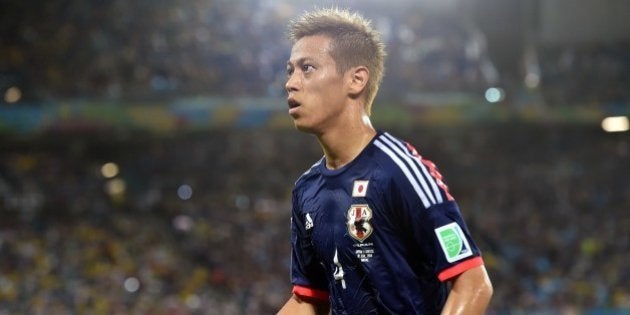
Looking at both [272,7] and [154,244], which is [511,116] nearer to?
[272,7]

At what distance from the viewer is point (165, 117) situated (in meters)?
17.8

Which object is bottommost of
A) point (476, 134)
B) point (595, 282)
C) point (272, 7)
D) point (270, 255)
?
point (595, 282)

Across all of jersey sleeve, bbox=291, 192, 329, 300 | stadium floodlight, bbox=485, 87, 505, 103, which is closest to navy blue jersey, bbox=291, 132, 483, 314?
jersey sleeve, bbox=291, 192, 329, 300

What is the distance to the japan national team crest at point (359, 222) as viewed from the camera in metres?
3.32

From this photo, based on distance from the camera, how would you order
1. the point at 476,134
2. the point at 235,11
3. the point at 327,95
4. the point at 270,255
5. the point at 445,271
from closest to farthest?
the point at 445,271
the point at 327,95
the point at 270,255
the point at 235,11
the point at 476,134

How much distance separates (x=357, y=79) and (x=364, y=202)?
0.46 m

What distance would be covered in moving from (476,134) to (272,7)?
5124 mm

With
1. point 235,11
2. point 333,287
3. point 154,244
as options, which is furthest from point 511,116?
point 333,287

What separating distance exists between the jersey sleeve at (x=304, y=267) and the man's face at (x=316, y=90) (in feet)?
1.23

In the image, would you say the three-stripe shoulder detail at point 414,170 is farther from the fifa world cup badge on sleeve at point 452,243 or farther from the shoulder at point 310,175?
the shoulder at point 310,175

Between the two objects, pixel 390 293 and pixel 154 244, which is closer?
pixel 390 293

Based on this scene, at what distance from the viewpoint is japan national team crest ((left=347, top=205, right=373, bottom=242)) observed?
3322 mm

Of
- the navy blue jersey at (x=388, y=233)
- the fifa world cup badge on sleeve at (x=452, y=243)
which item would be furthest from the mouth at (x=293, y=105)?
the fifa world cup badge on sleeve at (x=452, y=243)

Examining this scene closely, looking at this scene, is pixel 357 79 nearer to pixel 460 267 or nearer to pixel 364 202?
pixel 364 202
